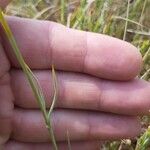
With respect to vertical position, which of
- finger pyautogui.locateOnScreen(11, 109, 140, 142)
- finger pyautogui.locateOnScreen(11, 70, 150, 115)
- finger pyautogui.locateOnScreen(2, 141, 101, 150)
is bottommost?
finger pyautogui.locateOnScreen(2, 141, 101, 150)

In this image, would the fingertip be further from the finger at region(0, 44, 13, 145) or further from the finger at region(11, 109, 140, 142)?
the finger at region(0, 44, 13, 145)

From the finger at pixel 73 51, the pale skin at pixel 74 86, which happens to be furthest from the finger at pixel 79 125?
the finger at pixel 73 51

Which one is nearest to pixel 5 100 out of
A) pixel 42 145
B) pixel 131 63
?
A: pixel 42 145

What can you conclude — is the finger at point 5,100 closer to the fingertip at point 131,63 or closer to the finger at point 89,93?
the finger at point 89,93

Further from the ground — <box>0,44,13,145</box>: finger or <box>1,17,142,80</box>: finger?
<box>1,17,142,80</box>: finger

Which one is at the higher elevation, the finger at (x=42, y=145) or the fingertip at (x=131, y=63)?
the fingertip at (x=131, y=63)

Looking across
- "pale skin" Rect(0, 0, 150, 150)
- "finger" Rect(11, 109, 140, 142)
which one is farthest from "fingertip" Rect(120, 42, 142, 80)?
"finger" Rect(11, 109, 140, 142)

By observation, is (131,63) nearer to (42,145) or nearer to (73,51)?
(73,51)
